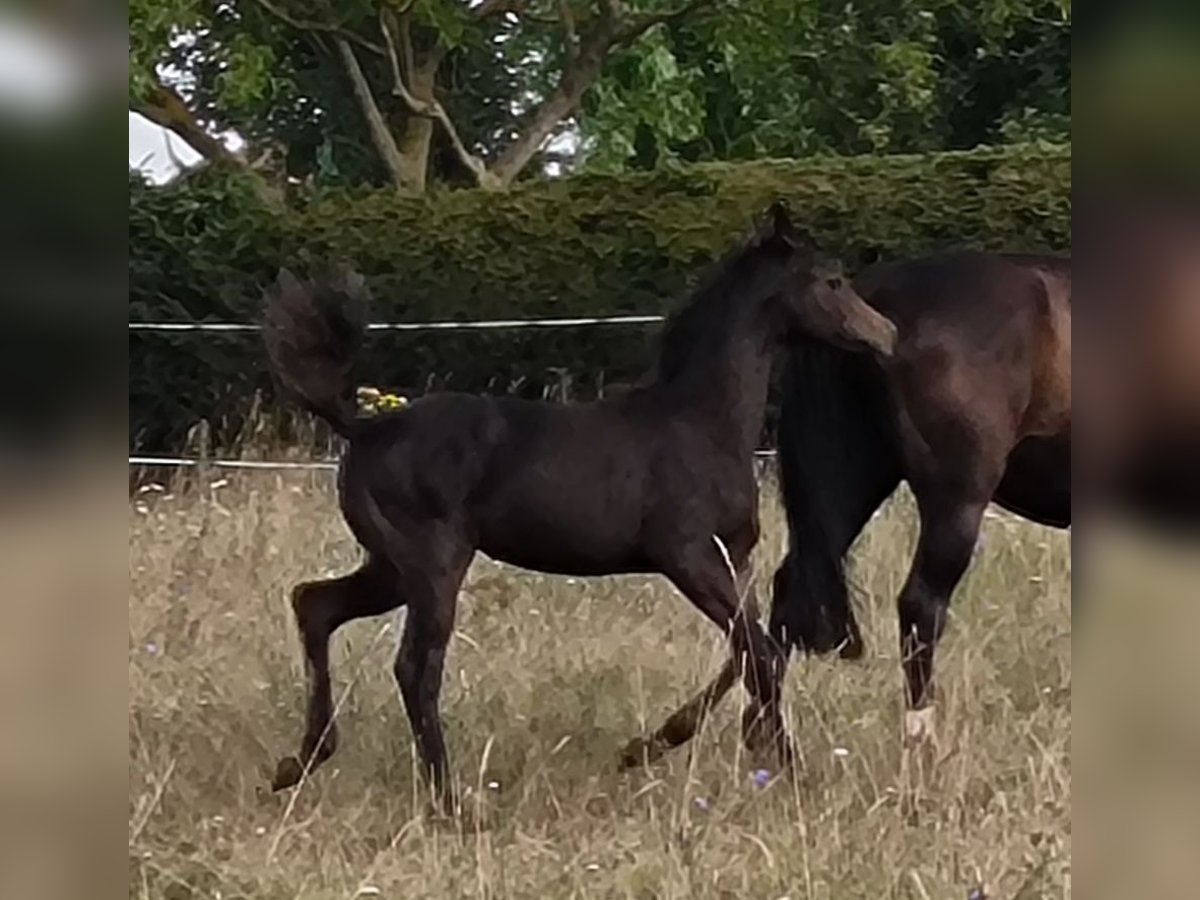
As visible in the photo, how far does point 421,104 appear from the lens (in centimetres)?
740

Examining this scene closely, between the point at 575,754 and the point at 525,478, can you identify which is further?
the point at 575,754

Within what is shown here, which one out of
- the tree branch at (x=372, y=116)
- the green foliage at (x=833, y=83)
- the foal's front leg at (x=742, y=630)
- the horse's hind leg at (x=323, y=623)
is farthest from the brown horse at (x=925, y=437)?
the tree branch at (x=372, y=116)

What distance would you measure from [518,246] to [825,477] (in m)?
3.05

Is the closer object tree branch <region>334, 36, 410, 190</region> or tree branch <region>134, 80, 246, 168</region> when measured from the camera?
tree branch <region>134, 80, 246, 168</region>

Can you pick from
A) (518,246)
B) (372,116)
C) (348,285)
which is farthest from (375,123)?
(348,285)

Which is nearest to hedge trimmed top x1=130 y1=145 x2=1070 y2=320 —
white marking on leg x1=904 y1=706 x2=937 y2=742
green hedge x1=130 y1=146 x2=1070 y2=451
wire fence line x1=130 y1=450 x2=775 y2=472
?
green hedge x1=130 y1=146 x2=1070 y2=451

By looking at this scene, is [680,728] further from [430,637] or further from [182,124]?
[182,124]

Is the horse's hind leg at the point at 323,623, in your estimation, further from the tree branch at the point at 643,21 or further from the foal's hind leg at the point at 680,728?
the tree branch at the point at 643,21

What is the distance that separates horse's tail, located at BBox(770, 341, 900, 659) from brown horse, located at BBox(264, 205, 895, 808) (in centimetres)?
28

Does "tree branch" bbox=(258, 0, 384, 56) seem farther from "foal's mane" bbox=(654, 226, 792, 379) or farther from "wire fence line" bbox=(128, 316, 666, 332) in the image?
"foal's mane" bbox=(654, 226, 792, 379)

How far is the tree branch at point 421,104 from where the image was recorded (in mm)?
7293

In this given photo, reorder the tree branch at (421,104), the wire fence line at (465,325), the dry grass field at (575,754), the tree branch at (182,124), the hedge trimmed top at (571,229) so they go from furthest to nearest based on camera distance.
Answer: the tree branch at (421,104) < the tree branch at (182,124) < the hedge trimmed top at (571,229) < the wire fence line at (465,325) < the dry grass field at (575,754)

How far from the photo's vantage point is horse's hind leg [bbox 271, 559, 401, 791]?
2.49 meters

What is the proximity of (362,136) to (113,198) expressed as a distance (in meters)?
7.33
